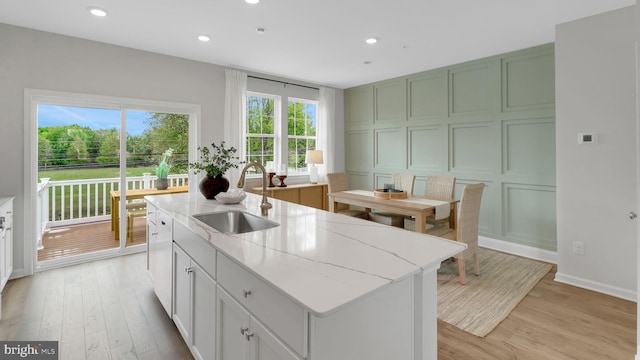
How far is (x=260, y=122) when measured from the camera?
207 inches

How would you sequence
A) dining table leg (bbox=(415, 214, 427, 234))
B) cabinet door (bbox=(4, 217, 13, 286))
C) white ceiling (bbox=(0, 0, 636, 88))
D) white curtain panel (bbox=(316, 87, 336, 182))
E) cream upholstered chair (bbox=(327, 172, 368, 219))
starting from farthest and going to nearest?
white curtain panel (bbox=(316, 87, 336, 182)) → cream upholstered chair (bbox=(327, 172, 368, 219)) → dining table leg (bbox=(415, 214, 427, 234)) → cabinet door (bbox=(4, 217, 13, 286)) → white ceiling (bbox=(0, 0, 636, 88))

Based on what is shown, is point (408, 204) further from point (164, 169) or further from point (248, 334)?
point (164, 169)

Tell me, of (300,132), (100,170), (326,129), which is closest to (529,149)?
(326,129)

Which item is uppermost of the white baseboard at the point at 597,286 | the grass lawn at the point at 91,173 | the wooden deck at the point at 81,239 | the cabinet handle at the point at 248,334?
the grass lawn at the point at 91,173

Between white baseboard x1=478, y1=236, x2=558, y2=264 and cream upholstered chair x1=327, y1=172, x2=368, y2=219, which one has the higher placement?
cream upholstered chair x1=327, y1=172, x2=368, y2=219

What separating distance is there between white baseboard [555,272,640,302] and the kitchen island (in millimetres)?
2631

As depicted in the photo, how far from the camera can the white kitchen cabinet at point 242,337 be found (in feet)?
3.46

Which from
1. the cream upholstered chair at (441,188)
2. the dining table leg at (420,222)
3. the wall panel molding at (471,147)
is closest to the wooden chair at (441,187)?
the cream upholstered chair at (441,188)

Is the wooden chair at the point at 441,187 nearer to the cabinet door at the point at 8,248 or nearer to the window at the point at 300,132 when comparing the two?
the window at the point at 300,132

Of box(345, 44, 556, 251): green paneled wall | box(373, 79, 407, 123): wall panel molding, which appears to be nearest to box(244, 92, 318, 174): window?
box(373, 79, 407, 123): wall panel molding

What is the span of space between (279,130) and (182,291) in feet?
12.6

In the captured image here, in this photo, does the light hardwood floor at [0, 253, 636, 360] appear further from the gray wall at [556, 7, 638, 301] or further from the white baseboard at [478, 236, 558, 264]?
the white baseboard at [478, 236, 558, 264]

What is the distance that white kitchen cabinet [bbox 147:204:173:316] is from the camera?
2.22 metres

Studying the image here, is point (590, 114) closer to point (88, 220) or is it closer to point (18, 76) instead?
point (18, 76)
